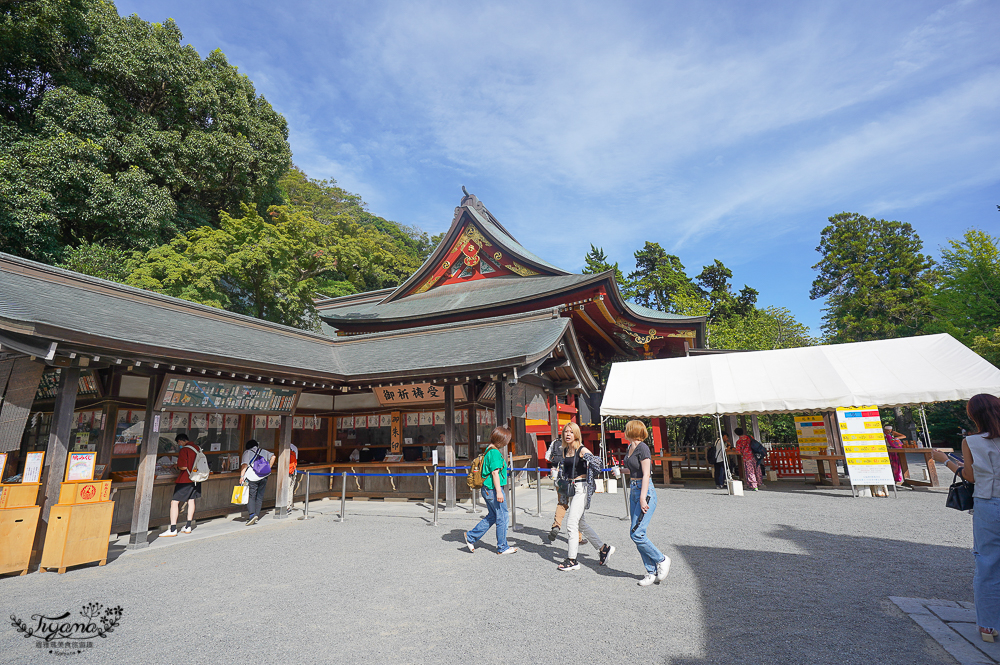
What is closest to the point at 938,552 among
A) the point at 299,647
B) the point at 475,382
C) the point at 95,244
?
the point at 299,647

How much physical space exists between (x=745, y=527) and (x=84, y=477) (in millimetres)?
9889

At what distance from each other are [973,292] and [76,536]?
37.1 m

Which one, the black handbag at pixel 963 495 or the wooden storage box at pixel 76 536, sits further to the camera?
the wooden storage box at pixel 76 536

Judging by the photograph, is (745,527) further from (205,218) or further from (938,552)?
(205,218)

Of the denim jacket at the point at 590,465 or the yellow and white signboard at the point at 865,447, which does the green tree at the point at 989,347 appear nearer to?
the yellow and white signboard at the point at 865,447

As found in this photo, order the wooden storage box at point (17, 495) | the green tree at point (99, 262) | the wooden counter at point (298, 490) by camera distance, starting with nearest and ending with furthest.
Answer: the wooden storage box at point (17, 495) < the wooden counter at point (298, 490) < the green tree at point (99, 262)

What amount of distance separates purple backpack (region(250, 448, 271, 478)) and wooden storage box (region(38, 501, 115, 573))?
2335mm

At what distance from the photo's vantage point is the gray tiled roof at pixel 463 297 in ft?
54.9

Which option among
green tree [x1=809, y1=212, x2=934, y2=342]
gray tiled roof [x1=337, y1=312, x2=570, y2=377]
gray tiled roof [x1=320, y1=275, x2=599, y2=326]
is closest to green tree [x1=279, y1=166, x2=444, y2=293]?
gray tiled roof [x1=320, y1=275, x2=599, y2=326]

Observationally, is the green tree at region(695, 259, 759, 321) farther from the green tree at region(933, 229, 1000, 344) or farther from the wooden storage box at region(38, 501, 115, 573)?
the wooden storage box at region(38, 501, 115, 573)

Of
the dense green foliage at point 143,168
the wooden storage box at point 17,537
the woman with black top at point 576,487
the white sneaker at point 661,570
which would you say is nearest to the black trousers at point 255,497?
the wooden storage box at point 17,537

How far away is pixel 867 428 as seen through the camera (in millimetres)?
10711

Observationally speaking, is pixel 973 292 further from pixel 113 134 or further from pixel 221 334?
pixel 113 134

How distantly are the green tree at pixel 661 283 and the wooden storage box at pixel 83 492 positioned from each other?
32.8 m
